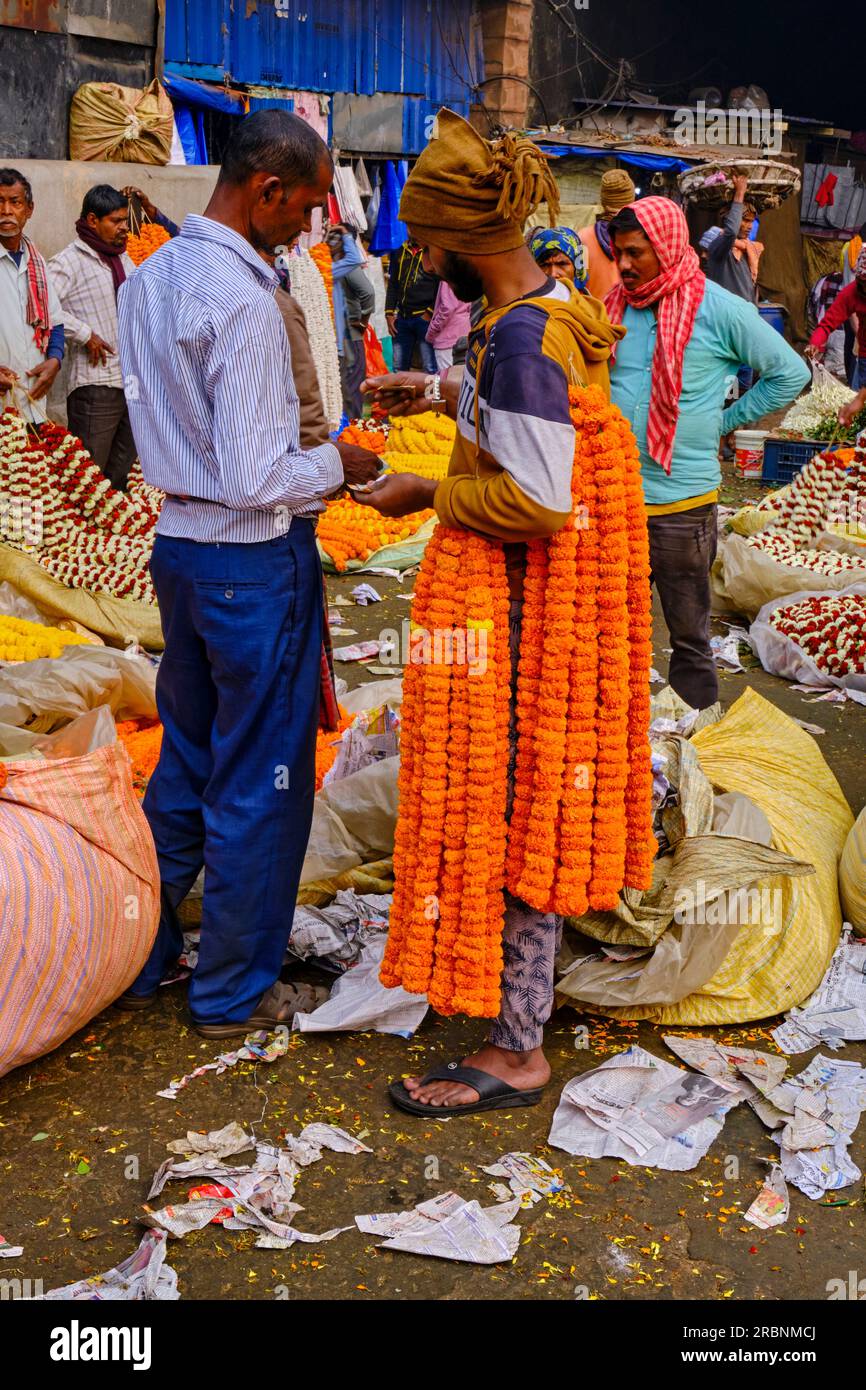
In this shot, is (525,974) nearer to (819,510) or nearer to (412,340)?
(819,510)

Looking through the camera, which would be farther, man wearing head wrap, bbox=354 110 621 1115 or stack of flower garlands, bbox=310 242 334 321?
stack of flower garlands, bbox=310 242 334 321

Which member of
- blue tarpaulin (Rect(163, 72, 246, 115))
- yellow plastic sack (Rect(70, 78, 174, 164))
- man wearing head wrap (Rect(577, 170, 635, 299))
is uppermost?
blue tarpaulin (Rect(163, 72, 246, 115))

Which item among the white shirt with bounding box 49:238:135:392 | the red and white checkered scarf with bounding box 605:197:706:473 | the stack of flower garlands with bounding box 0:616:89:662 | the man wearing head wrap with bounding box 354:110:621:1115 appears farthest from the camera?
the white shirt with bounding box 49:238:135:392

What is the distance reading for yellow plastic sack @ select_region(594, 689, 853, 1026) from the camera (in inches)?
135

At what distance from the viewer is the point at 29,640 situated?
17.8ft

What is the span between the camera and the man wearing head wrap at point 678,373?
4523 millimetres

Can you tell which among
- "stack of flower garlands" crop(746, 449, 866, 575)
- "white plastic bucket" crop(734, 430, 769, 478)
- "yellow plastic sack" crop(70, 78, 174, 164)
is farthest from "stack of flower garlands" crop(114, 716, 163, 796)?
"white plastic bucket" crop(734, 430, 769, 478)

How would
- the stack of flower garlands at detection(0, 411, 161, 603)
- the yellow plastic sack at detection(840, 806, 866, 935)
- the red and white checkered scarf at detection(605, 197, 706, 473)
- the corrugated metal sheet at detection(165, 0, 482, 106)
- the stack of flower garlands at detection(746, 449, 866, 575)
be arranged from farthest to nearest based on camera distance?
the corrugated metal sheet at detection(165, 0, 482, 106)
the stack of flower garlands at detection(746, 449, 866, 575)
the stack of flower garlands at detection(0, 411, 161, 603)
the red and white checkered scarf at detection(605, 197, 706, 473)
the yellow plastic sack at detection(840, 806, 866, 935)

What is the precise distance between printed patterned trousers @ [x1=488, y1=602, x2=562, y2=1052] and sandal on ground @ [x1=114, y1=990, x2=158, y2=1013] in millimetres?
941

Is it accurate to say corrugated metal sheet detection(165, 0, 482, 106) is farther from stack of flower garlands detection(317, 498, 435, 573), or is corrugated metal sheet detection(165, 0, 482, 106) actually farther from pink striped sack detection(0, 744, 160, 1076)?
pink striped sack detection(0, 744, 160, 1076)

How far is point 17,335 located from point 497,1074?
5074mm

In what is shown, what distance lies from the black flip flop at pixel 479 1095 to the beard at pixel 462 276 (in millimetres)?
1777

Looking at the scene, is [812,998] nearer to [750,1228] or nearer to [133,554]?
[750,1228]

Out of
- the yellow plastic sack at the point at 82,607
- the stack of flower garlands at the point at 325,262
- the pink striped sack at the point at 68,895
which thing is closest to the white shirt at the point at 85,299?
the yellow plastic sack at the point at 82,607
